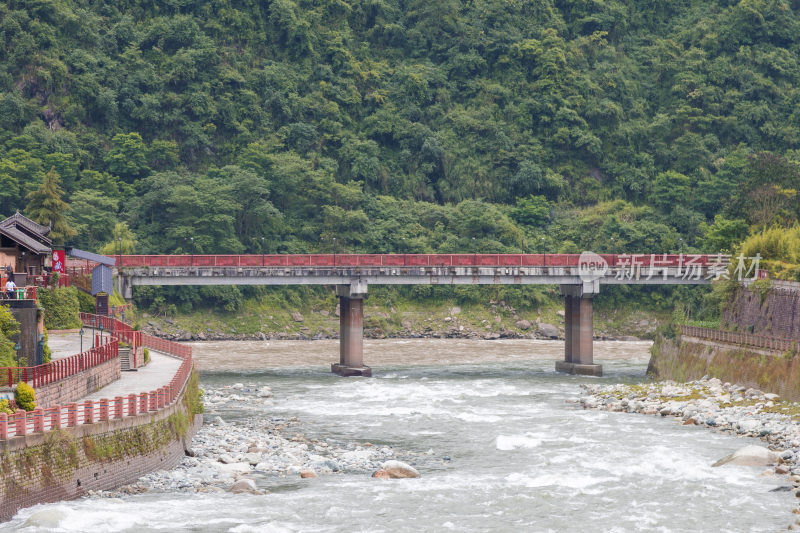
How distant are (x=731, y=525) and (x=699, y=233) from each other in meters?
109

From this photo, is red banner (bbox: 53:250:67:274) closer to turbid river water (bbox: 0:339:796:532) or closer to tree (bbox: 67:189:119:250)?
turbid river water (bbox: 0:339:796:532)

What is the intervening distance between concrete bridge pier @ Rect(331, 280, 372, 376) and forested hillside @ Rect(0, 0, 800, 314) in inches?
1526

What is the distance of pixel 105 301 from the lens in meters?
81.2

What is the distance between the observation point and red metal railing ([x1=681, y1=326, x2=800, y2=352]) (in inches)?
2685

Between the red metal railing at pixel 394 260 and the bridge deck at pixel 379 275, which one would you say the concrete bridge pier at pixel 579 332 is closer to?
the bridge deck at pixel 379 275

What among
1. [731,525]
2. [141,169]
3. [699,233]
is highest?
[141,169]

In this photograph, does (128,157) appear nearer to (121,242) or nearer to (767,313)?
(121,242)

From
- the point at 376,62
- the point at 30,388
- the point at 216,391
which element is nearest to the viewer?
the point at 30,388

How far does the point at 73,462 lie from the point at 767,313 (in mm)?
55507

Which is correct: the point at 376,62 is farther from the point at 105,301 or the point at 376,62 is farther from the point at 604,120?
the point at 105,301

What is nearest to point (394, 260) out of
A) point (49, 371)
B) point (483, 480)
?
point (483, 480)

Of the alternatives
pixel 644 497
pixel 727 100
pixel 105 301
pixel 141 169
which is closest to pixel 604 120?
pixel 727 100

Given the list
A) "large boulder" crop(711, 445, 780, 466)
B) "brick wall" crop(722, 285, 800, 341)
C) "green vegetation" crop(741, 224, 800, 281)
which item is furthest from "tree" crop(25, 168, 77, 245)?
"large boulder" crop(711, 445, 780, 466)

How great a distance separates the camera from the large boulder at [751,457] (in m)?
50.1
